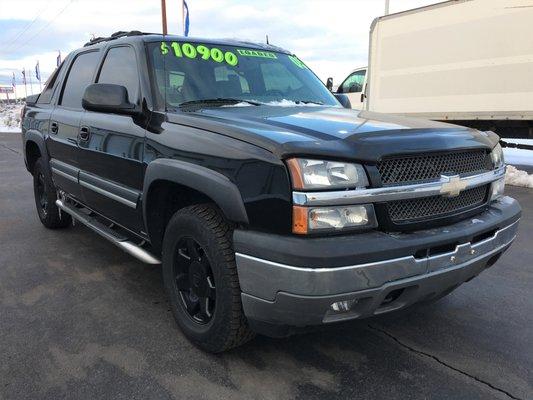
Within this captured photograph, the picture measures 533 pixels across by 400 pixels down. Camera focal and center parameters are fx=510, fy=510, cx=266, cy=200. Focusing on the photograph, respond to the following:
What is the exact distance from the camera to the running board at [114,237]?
336 cm

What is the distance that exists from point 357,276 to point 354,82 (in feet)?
40.3

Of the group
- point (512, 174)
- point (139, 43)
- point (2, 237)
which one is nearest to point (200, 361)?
point (139, 43)

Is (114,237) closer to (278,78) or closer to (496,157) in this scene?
(278,78)

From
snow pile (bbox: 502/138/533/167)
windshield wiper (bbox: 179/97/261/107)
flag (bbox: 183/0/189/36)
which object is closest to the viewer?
windshield wiper (bbox: 179/97/261/107)

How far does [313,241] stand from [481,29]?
9.32 m

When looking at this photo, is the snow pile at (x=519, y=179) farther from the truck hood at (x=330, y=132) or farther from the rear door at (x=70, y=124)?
the rear door at (x=70, y=124)

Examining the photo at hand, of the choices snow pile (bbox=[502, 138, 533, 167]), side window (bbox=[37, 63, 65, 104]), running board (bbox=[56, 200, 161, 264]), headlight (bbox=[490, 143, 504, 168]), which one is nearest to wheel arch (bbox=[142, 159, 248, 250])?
running board (bbox=[56, 200, 161, 264])

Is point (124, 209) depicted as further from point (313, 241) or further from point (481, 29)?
point (481, 29)

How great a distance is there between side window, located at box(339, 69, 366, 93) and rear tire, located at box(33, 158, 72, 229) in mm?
9321

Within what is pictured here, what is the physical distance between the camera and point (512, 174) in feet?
29.8

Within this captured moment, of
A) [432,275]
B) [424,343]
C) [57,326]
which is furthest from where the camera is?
[57,326]

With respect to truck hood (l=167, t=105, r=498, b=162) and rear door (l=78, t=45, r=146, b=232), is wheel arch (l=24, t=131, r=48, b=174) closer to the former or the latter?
rear door (l=78, t=45, r=146, b=232)

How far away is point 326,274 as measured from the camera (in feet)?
7.07

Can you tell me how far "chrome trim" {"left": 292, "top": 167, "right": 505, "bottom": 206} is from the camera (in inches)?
86.7
